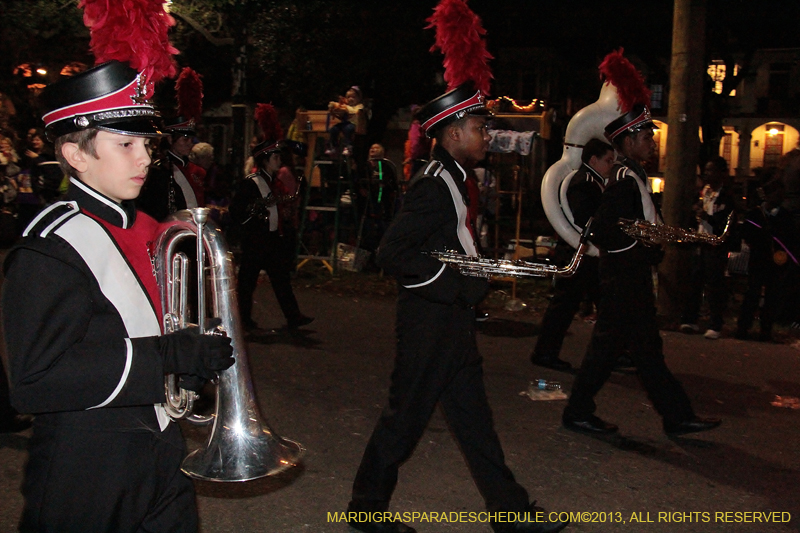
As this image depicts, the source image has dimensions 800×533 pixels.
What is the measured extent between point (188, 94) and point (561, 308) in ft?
14.3

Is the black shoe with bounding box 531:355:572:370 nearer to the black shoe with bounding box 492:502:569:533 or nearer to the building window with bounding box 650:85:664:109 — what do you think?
the black shoe with bounding box 492:502:569:533

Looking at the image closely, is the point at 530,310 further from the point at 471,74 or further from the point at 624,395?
the point at 471,74

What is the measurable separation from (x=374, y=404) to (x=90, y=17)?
13.6 ft

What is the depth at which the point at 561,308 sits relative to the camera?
7.15m

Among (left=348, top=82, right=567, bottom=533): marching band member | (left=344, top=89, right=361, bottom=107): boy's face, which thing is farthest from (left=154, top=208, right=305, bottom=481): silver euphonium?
(left=344, top=89, right=361, bottom=107): boy's face

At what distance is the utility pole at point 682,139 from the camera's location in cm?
903

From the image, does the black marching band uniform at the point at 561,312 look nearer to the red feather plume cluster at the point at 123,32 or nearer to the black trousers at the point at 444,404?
the black trousers at the point at 444,404

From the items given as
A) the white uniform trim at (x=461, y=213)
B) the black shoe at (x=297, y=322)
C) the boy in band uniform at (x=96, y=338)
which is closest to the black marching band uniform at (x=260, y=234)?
the black shoe at (x=297, y=322)

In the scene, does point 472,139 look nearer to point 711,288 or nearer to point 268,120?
point 711,288

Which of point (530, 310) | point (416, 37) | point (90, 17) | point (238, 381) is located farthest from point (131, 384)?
point (416, 37)

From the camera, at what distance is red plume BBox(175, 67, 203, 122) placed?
823 cm

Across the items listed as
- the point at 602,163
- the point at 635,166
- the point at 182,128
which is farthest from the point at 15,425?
the point at 602,163

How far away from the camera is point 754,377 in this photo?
278 inches

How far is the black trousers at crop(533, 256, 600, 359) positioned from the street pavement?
22 centimetres
